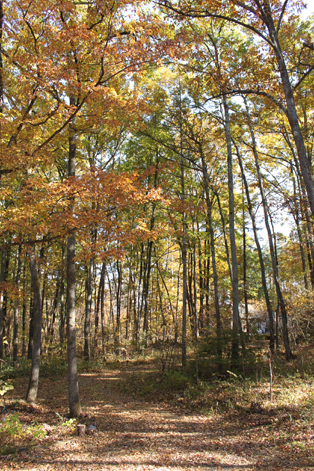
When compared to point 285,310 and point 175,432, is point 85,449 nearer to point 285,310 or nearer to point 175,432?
point 175,432

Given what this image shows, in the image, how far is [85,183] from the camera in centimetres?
536

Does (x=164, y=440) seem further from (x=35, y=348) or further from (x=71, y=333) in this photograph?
(x=35, y=348)

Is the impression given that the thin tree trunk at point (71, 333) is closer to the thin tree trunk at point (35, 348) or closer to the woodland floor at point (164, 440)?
the woodland floor at point (164, 440)

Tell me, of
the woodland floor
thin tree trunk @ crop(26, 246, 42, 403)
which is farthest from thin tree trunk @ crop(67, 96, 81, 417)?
thin tree trunk @ crop(26, 246, 42, 403)

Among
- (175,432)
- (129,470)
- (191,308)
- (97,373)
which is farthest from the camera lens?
(191,308)

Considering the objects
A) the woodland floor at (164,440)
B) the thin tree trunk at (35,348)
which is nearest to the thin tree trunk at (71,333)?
the woodland floor at (164,440)

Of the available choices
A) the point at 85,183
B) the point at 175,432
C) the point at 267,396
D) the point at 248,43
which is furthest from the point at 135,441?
the point at 248,43

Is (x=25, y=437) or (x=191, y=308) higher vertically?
(x=191, y=308)

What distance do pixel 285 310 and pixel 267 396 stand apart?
403 cm

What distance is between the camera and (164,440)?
506 centimetres

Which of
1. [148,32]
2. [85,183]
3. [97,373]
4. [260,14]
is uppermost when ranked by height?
[148,32]

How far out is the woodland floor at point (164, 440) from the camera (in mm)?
4066

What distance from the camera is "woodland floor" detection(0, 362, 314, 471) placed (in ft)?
13.3

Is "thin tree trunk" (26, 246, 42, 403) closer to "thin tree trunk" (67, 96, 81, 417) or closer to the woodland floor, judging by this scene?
the woodland floor
